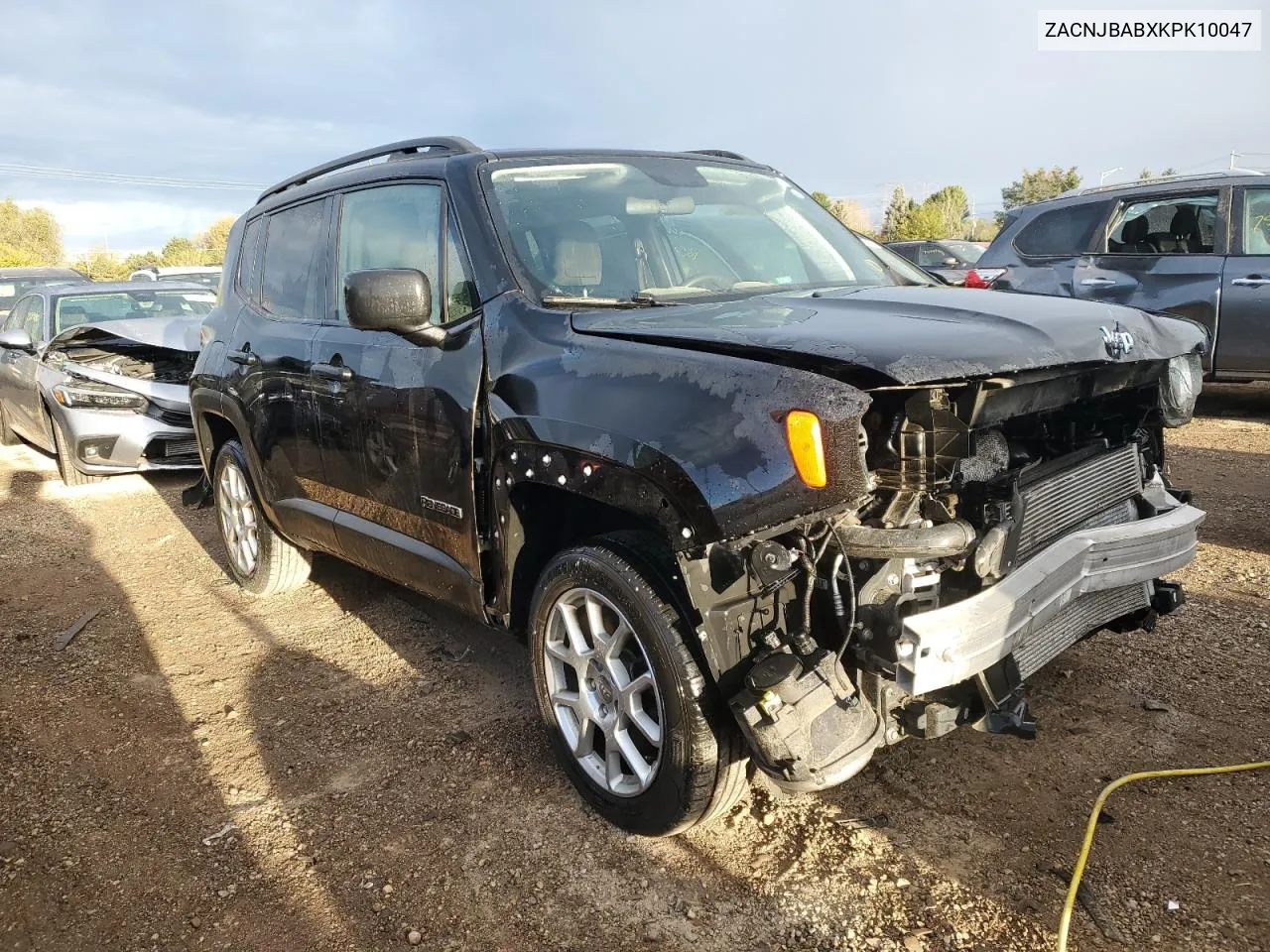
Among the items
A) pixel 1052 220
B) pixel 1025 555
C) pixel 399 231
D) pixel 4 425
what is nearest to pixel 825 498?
pixel 1025 555

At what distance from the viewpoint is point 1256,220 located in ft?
23.6

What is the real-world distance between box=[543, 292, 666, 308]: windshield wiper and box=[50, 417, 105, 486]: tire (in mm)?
6521

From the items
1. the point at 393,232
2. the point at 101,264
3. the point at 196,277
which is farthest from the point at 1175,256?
the point at 101,264

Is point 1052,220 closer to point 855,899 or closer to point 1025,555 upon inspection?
point 1025,555

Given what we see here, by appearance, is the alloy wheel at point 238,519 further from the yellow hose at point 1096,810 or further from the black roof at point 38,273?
the black roof at point 38,273

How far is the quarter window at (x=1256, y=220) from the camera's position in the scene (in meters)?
7.14

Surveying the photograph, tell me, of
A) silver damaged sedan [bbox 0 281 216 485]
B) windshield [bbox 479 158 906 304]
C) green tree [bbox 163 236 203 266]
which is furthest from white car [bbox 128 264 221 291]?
green tree [bbox 163 236 203 266]

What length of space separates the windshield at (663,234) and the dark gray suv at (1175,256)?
3.73 metres

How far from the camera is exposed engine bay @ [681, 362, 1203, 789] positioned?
219 centimetres

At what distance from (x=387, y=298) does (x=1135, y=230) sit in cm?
683

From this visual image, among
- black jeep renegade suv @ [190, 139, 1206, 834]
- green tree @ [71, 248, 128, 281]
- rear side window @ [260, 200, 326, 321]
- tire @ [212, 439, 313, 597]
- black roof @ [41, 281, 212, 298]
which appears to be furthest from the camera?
green tree @ [71, 248, 128, 281]

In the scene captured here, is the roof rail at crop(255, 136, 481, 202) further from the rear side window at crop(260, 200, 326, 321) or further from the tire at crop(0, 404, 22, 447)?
the tire at crop(0, 404, 22, 447)

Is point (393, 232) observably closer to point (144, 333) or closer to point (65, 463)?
point (144, 333)

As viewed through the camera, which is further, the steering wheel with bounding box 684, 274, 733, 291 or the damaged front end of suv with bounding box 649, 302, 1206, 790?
the steering wheel with bounding box 684, 274, 733, 291
